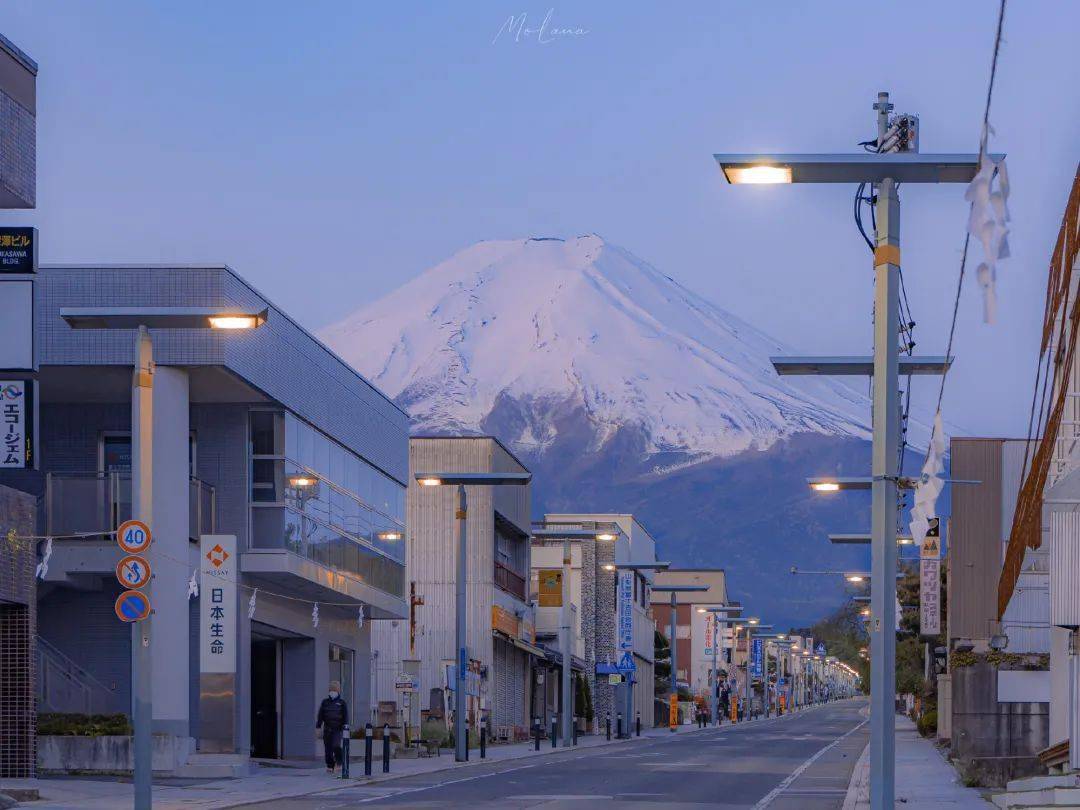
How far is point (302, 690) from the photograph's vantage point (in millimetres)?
45156

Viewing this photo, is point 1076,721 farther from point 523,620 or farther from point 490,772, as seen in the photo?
point 523,620

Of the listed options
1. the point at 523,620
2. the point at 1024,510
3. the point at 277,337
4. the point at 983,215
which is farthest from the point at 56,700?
the point at 523,620

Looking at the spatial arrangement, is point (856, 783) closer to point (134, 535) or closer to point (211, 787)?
point (211, 787)

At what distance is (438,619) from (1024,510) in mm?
31571

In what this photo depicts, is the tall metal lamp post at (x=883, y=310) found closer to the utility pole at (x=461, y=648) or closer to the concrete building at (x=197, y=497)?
the concrete building at (x=197, y=497)

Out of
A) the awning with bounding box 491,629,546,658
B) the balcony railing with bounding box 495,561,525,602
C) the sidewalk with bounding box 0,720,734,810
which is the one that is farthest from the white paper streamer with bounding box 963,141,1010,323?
the balcony railing with bounding box 495,561,525,602

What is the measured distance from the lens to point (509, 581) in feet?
228

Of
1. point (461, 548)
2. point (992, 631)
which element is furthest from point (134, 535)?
point (992, 631)

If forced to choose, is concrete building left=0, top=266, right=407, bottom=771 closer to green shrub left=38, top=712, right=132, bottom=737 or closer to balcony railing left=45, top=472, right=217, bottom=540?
balcony railing left=45, top=472, right=217, bottom=540

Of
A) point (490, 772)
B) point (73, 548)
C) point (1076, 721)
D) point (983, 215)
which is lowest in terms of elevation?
point (490, 772)

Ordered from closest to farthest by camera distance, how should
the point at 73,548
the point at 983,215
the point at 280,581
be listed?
the point at 983,215 → the point at 73,548 → the point at 280,581

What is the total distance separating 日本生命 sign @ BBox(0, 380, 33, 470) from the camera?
2750 centimetres

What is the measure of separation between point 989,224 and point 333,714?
84.7 feet

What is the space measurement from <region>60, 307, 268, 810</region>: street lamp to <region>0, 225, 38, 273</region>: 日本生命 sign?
5.14 m
